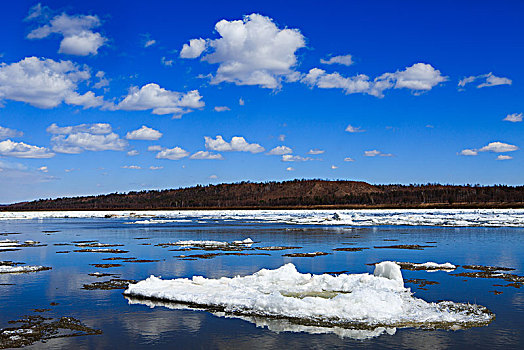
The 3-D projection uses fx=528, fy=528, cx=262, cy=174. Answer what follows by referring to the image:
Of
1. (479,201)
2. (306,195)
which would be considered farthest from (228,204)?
(479,201)

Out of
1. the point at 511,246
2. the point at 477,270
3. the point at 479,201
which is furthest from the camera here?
the point at 479,201

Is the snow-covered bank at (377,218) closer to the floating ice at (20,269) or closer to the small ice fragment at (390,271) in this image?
the small ice fragment at (390,271)

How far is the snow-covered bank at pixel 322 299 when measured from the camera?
9.81 meters

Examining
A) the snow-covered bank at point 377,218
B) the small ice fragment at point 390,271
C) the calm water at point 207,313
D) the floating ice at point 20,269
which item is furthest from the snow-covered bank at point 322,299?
the snow-covered bank at point 377,218

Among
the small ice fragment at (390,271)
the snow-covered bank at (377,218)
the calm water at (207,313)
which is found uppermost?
the snow-covered bank at (377,218)

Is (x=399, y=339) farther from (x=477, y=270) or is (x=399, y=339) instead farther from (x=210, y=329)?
(x=477, y=270)

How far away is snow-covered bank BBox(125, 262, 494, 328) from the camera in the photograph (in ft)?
32.2

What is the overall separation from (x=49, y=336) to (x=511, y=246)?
2055 cm

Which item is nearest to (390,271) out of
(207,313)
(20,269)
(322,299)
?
(322,299)

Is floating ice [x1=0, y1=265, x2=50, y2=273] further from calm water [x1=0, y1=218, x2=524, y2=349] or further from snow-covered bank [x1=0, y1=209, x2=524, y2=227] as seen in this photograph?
snow-covered bank [x1=0, y1=209, x2=524, y2=227]

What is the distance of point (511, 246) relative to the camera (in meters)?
23.4

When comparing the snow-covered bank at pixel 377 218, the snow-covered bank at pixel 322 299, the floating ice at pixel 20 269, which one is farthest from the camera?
the snow-covered bank at pixel 377 218

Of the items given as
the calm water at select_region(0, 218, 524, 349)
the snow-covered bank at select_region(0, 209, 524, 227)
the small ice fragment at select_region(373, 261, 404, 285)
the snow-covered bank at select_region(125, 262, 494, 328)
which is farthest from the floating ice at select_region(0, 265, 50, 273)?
the snow-covered bank at select_region(0, 209, 524, 227)

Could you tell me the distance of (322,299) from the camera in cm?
1077
